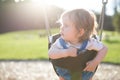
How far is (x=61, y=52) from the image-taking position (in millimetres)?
3465

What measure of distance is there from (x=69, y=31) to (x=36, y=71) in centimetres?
650

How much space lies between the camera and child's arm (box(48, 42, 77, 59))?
345 centimetres

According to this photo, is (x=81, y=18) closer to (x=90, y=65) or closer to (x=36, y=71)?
(x=90, y=65)

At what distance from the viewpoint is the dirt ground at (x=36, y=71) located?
340 inches

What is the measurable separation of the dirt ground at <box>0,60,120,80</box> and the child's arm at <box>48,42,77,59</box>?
16.5 ft

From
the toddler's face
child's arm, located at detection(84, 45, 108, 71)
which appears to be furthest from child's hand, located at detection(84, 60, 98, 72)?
the toddler's face

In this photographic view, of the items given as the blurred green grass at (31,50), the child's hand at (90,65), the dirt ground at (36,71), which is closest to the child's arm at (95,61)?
the child's hand at (90,65)

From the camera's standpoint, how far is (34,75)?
9.02 metres

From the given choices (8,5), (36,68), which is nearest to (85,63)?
(36,68)

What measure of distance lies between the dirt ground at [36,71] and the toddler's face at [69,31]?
16.5 feet

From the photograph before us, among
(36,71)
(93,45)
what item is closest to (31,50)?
(36,71)

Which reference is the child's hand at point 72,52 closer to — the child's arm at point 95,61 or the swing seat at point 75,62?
the swing seat at point 75,62

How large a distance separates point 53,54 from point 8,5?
3523cm

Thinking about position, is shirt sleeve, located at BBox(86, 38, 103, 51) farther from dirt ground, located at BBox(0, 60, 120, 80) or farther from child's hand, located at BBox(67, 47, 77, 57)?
dirt ground, located at BBox(0, 60, 120, 80)
